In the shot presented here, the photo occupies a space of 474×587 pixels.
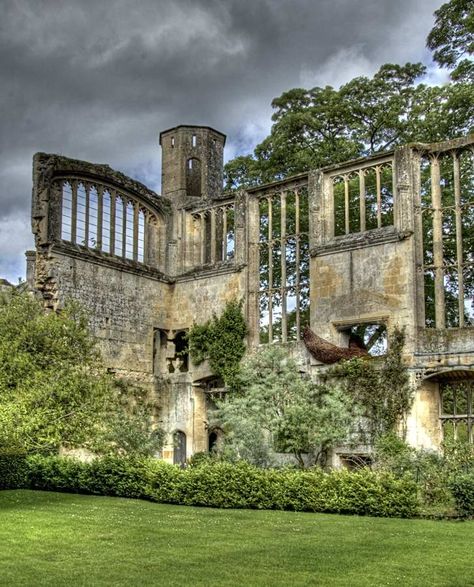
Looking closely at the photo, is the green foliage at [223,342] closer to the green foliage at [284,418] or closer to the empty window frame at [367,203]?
the green foliage at [284,418]

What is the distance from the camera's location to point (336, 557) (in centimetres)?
1077

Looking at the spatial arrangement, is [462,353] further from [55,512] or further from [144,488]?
[55,512]

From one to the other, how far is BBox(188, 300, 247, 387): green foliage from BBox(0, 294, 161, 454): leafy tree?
785 cm

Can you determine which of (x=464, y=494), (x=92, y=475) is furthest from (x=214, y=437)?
(x=464, y=494)

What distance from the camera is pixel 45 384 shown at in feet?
53.4

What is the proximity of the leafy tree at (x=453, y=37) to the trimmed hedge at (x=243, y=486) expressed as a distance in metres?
15.8

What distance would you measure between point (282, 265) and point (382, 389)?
20.4 ft

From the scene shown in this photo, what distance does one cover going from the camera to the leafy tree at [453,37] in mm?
25547

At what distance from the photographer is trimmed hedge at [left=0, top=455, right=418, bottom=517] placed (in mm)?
15422

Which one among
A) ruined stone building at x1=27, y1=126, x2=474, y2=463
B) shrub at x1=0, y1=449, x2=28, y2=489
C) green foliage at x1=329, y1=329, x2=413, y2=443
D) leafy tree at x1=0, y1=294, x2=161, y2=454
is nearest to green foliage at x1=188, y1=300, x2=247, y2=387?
ruined stone building at x1=27, y1=126, x2=474, y2=463

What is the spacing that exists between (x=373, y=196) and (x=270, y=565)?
21576 mm

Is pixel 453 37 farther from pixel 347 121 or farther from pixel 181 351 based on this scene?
pixel 181 351

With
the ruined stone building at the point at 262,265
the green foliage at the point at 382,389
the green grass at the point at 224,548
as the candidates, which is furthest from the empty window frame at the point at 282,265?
the green grass at the point at 224,548

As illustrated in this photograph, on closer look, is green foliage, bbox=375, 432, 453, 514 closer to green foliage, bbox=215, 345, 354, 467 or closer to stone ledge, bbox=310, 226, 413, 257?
green foliage, bbox=215, 345, 354, 467
